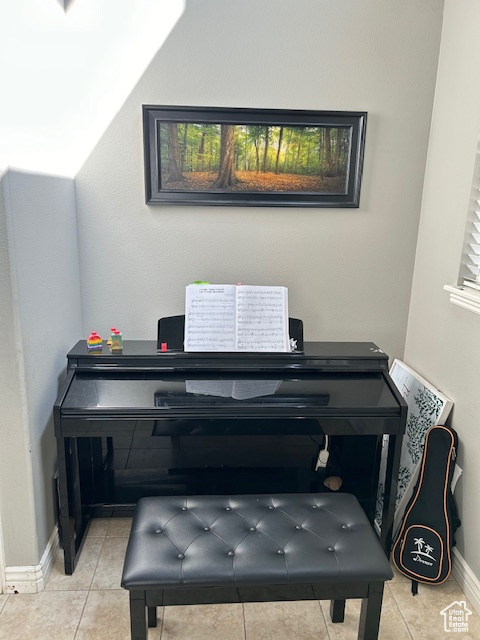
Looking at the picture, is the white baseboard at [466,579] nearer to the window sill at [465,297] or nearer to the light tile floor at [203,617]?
the light tile floor at [203,617]

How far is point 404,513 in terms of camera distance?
1953mm

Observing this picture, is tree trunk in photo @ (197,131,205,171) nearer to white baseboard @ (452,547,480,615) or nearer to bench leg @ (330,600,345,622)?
bench leg @ (330,600,345,622)

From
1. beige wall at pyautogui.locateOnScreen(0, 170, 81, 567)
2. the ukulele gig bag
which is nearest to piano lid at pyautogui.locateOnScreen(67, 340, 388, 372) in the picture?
beige wall at pyautogui.locateOnScreen(0, 170, 81, 567)

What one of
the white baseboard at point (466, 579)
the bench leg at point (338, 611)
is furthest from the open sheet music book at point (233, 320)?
the white baseboard at point (466, 579)

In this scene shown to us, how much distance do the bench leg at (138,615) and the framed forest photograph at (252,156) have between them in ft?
4.92

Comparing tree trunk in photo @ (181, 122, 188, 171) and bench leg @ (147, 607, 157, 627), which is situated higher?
tree trunk in photo @ (181, 122, 188, 171)

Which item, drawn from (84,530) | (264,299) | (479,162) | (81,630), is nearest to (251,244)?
(264,299)

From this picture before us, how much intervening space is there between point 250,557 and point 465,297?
1160 mm

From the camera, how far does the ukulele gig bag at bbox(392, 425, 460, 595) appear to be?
1815 millimetres

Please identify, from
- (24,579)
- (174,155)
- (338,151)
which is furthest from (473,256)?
(24,579)

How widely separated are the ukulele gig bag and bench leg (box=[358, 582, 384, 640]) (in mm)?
475

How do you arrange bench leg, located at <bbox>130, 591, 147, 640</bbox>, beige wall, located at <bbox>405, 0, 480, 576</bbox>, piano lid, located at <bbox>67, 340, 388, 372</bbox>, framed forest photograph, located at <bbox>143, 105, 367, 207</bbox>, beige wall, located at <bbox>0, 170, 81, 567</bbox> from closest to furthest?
bench leg, located at <bbox>130, 591, 147, 640</bbox>
beige wall, located at <bbox>0, 170, 81, 567</bbox>
beige wall, located at <bbox>405, 0, 480, 576</bbox>
piano lid, located at <bbox>67, 340, 388, 372</bbox>
framed forest photograph, located at <bbox>143, 105, 367, 207</bbox>

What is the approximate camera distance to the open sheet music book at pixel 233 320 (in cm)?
199

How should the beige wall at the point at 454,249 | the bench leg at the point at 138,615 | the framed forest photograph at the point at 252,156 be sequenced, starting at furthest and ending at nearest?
1. the framed forest photograph at the point at 252,156
2. the beige wall at the point at 454,249
3. the bench leg at the point at 138,615
